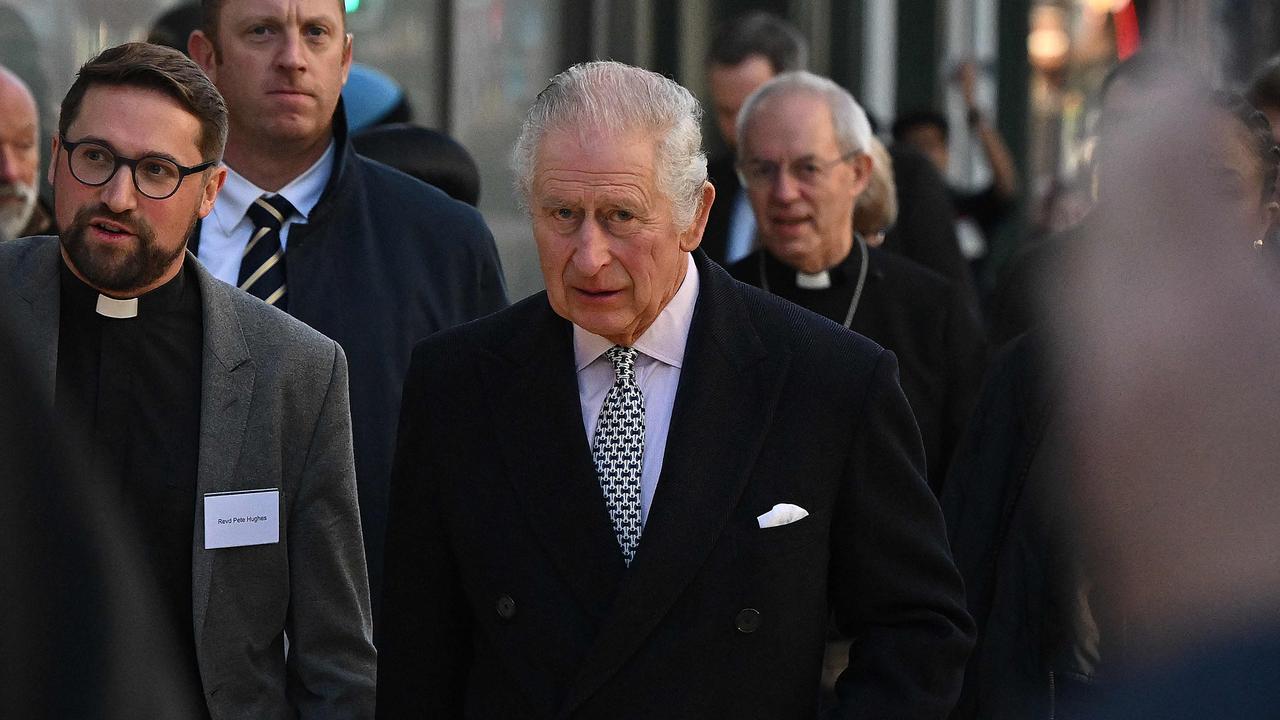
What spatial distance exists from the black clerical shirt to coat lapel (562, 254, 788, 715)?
0.82 metres

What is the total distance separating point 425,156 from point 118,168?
6.52 ft

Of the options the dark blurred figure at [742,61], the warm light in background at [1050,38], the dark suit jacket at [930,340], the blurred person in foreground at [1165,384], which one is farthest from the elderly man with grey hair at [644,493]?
the warm light in background at [1050,38]

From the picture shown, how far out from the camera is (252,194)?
4699mm

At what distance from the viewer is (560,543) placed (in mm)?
3410

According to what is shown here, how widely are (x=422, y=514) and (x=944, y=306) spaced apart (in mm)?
2606

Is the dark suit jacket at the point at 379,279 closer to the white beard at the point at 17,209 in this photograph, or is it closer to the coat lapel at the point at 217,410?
the coat lapel at the point at 217,410

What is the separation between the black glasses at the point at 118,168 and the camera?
3738 millimetres

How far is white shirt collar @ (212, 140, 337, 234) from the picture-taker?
4.70 m

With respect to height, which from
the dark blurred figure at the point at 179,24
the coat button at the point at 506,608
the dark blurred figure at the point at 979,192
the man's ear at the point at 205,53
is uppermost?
the man's ear at the point at 205,53

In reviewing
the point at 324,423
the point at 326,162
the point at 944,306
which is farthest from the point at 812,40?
the point at 324,423

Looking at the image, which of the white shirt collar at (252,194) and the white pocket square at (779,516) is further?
the white shirt collar at (252,194)

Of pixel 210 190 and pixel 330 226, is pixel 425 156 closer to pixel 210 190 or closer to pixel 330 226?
pixel 330 226

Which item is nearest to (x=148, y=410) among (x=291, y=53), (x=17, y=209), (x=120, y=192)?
(x=120, y=192)

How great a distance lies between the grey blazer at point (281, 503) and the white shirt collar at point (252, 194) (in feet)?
2.65
